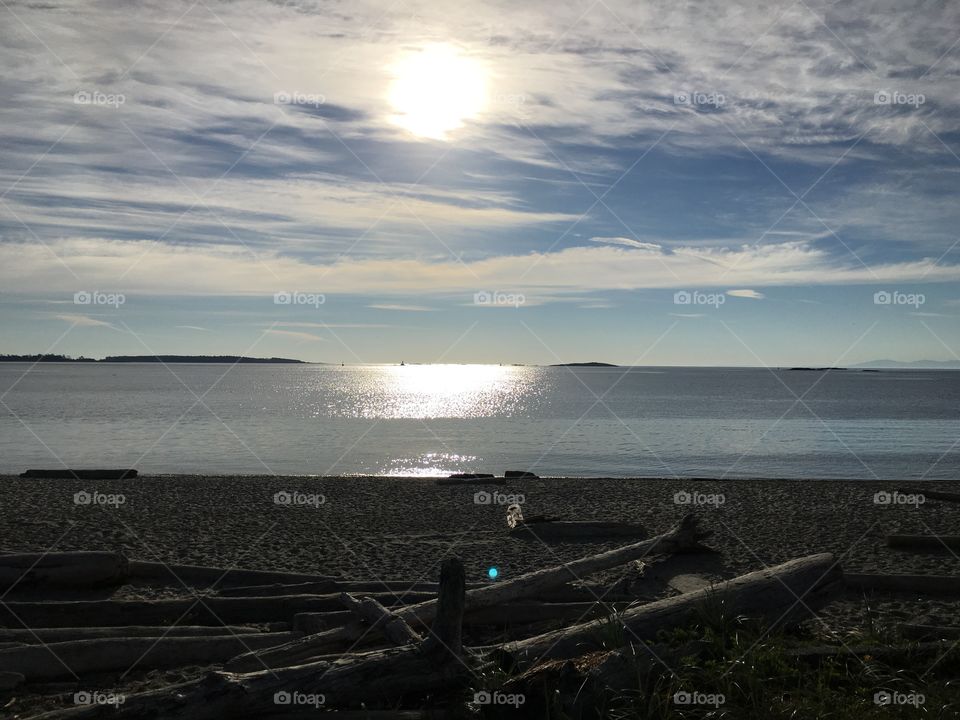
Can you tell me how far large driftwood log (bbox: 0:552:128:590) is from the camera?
11328mm

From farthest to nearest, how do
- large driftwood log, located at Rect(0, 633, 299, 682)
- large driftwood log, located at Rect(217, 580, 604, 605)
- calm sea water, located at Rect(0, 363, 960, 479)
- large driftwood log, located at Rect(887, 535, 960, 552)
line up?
calm sea water, located at Rect(0, 363, 960, 479) < large driftwood log, located at Rect(887, 535, 960, 552) < large driftwood log, located at Rect(217, 580, 604, 605) < large driftwood log, located at Rect(0, 633, 299, 682)

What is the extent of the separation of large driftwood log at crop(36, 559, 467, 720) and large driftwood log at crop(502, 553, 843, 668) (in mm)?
738

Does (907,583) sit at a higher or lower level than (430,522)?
lower

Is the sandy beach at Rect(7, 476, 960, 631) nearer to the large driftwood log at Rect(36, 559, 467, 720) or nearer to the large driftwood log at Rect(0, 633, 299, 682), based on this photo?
the large driftwood log at Rect(0, 633, 299, 682)

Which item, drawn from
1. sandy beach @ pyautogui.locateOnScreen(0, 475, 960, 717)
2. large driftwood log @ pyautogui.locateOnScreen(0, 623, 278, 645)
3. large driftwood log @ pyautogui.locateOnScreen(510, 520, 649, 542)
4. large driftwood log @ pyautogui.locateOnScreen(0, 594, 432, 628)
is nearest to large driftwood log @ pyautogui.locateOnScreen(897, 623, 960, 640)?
sandy beach @ pyautogui.locateOnScreen(0, 475, 960, 717)

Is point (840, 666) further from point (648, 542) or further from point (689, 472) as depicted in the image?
point (689, 472)

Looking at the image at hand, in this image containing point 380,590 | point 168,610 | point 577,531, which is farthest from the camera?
point 577,531

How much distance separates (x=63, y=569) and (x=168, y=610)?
2.59m

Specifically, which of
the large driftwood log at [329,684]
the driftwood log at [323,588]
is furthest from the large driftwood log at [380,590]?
the large driftwood log at [329,684]

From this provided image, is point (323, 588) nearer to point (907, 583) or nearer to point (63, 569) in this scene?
point (63, 569)

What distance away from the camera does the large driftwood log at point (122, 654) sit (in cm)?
845

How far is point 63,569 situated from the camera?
11586mm

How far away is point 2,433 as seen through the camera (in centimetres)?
6091

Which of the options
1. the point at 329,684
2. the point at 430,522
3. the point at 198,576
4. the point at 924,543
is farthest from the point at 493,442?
the point at 329,684
